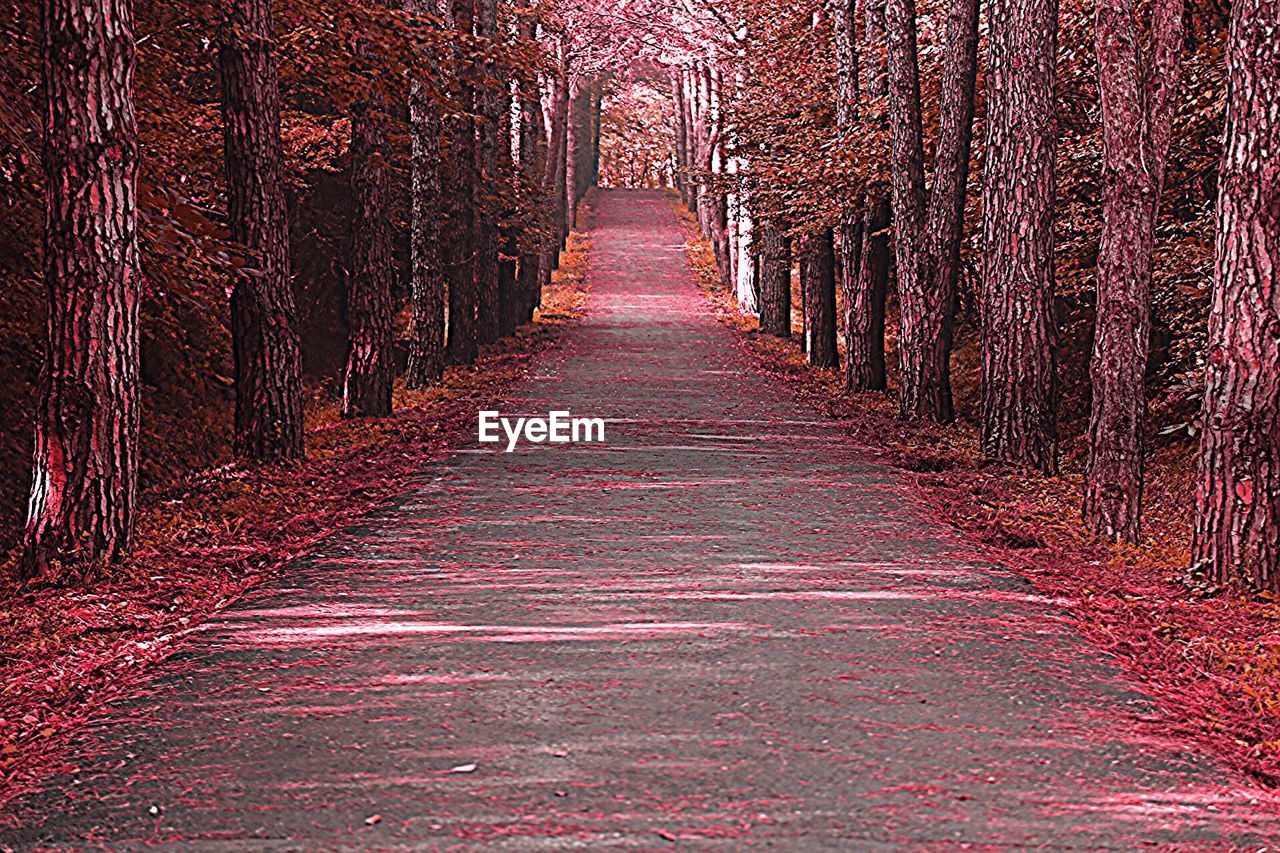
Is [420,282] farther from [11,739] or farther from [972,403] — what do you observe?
[11,739]

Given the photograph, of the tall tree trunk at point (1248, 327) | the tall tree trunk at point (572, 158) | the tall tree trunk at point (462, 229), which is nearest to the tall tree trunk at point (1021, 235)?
the tall tree trunk at point (1248, 327)

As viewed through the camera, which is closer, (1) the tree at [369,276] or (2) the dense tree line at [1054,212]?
(2) the dense tree line at [1054,212]

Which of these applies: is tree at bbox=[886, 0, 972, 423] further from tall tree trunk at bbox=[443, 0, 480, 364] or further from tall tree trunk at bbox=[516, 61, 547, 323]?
tall tree trunk at bbox=[516, 61, 547, 323]

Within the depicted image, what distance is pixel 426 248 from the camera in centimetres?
2405

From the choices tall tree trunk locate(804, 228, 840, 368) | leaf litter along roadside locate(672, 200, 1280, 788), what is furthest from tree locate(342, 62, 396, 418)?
tall tree trunk locate(804, 228, 840, 368)

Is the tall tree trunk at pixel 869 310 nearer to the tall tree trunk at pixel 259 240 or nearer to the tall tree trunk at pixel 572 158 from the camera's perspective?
the tall tree trunk at pixel 259 240

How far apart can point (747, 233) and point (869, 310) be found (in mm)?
8431

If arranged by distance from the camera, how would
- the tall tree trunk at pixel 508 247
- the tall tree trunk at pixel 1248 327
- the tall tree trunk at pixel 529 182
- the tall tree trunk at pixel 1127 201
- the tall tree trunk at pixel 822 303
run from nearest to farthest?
the tall tree trunk at pixel 1248 327 → the tall tree trunk at pixel 1127 201 → the tall tree trunk at pixel 822 303 → the tall tree trunk at pixel 508 247 → the tall tree trunk at pixel 529 182

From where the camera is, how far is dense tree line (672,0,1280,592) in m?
→ 9.18

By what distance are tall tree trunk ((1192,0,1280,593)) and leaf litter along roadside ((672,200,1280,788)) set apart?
1.33 feet

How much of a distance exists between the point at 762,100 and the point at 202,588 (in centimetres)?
2092

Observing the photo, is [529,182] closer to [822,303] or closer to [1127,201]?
[822,303]

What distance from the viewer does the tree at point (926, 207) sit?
61.6 feet

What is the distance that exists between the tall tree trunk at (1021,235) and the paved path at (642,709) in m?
3.52
